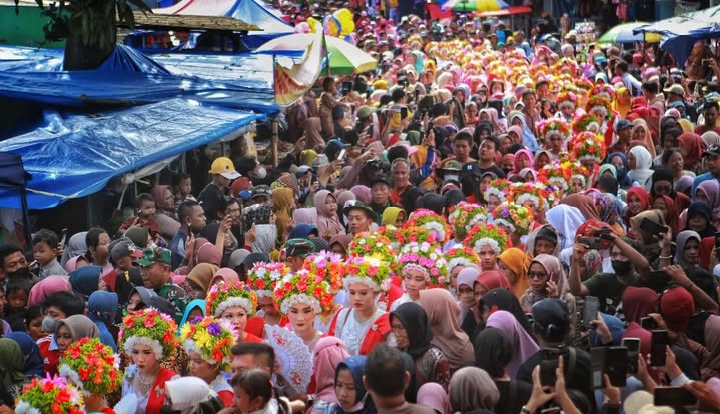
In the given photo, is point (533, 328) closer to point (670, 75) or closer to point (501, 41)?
point (670, 75)

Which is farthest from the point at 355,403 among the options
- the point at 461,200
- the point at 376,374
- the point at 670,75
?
the point at 670,75

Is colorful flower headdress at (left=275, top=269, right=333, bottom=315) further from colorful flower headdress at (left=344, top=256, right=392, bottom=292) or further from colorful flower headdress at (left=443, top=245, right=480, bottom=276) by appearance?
colorful flower headdress at (left=443, top=245, right=480, bottom=276)

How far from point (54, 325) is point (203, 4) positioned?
56.1 ft

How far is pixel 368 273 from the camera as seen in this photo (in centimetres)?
859

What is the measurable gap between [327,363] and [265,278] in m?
1.59

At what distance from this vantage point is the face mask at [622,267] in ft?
31.6

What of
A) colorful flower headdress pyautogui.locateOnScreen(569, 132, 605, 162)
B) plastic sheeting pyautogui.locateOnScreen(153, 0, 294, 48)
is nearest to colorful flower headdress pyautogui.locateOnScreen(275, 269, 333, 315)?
colorful flower headdress pyautogui.locateOnScreen(569, 132, 605, 162)

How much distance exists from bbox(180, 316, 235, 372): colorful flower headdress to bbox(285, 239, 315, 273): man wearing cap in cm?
239

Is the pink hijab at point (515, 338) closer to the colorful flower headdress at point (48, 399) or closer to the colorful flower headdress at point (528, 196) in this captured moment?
the colorful flower headdress at point (48, 399)

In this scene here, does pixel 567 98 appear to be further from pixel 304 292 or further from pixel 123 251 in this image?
pixel 304 292

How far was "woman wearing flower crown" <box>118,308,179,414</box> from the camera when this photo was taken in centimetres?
762

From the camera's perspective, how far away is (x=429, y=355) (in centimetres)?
761

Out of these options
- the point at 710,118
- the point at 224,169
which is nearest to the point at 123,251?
the point at 224,169

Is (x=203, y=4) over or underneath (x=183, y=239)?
over
